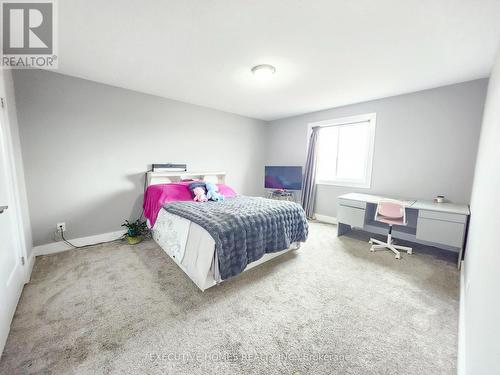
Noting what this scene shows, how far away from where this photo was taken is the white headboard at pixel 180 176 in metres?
3.43

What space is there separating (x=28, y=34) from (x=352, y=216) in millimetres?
4406

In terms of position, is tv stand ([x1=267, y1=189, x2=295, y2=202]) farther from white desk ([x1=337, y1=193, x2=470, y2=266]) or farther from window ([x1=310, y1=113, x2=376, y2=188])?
white desk ([x1=337, y1=193, x2=470, y2=266])

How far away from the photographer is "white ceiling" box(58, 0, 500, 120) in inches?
60.2

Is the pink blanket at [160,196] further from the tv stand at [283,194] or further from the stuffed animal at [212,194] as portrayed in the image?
the tv stand at [283,194]

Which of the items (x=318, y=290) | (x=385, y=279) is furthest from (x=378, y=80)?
(x=318, y=290)

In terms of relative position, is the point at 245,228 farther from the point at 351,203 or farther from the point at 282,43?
the point at 351,203

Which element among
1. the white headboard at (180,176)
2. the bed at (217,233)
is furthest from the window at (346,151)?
the white headboard at (180,176)

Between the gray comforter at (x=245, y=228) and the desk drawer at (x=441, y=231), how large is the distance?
1542 mm

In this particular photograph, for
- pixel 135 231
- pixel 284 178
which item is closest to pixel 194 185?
pixel 135 231

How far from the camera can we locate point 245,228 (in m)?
2.13

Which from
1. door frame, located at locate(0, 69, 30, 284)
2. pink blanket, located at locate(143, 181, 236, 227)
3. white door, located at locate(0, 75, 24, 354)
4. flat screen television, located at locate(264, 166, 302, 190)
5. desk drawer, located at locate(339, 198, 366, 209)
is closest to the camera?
white door, located at locate(0, 75, 24, 354)

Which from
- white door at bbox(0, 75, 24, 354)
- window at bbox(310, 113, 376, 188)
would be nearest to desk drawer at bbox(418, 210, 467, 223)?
window at bbox(310, 113, 376, 188)

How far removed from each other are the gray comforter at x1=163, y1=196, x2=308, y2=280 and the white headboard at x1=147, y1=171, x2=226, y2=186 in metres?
0.85

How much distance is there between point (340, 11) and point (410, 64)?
1375 millimetres
